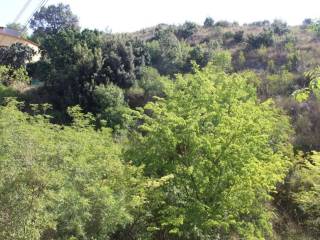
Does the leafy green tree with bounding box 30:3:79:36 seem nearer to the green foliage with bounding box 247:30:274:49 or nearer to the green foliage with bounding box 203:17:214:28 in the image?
the green foliage with bounding box 203:17:214:28

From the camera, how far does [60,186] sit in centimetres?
1244

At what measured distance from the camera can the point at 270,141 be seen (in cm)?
2238

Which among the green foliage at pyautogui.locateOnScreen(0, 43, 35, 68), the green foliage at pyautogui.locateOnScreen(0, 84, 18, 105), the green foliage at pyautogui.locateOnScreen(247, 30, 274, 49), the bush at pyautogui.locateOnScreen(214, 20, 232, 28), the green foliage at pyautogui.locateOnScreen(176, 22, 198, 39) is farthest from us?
the bush at pyautogui.locateOnScreen(214, 20, 232, 28)

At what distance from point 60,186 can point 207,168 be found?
5213mm

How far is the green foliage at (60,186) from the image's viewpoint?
11.1m

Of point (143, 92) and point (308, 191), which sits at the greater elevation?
point (143, 92)

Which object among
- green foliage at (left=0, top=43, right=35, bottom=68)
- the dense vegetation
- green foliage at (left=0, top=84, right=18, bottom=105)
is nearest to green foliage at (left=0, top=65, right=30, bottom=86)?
green foliage at (left=0, top=84, right=18, bottom=105)

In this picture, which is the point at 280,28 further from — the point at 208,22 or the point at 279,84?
the point at 279,84

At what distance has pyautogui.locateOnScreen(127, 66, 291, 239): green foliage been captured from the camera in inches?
596

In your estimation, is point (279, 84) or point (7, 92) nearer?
point (7, 92)

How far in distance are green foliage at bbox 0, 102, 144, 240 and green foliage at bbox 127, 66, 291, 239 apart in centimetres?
138

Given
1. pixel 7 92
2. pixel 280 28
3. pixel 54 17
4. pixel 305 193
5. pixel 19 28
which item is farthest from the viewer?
pixel 54 17

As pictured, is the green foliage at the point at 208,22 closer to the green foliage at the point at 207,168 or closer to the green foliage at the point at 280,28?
the green foliage at the point at 280,28

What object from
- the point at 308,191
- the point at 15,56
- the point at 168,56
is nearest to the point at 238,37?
the point at 168,56
